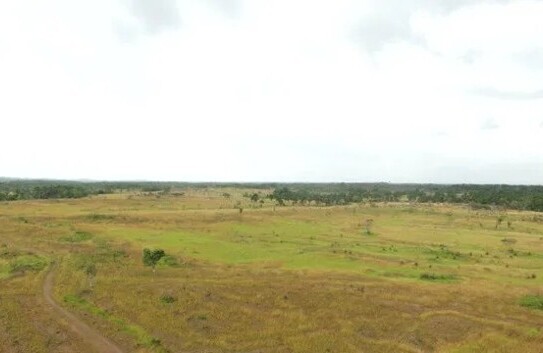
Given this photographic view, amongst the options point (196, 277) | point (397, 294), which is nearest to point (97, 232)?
point (196, 277)

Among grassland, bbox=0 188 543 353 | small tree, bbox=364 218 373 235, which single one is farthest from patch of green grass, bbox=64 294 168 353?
small tree, bbox=364 218 373 235

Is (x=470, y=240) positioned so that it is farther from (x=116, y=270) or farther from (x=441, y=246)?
(x=116, y=270)

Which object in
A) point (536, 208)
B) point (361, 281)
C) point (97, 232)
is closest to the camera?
point (361, 281)

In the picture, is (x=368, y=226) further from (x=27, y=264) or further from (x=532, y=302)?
(x=27, y=264)

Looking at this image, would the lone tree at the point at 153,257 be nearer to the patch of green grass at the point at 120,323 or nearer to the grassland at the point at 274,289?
the grassland at the point at 274,289

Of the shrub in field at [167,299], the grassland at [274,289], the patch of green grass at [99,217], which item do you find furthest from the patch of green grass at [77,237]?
the shrub in field at [167,299]

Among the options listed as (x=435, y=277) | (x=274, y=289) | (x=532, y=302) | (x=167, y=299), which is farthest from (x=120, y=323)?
(x=532, y=302)
